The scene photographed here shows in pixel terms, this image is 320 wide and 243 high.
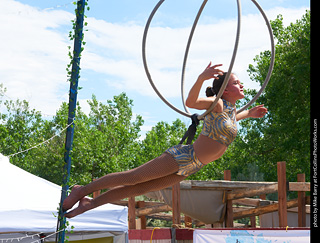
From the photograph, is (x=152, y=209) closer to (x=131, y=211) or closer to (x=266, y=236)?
(x=131, y=211)

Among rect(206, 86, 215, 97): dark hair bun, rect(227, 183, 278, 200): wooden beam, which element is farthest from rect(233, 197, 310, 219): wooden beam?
rect(206, 86, 215, 97): dark hair bun

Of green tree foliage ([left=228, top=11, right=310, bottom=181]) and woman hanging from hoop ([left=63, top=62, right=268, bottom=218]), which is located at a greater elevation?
green tree foliage ([left=228, top=11, right=310, bottom=181])

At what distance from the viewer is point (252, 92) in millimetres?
25094

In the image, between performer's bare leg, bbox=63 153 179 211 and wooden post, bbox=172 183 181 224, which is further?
wooden post, bbox=172 183 181 224

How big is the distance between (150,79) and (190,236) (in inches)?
199

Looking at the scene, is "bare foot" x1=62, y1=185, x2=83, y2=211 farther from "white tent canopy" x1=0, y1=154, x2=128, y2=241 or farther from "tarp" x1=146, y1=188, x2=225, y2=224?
"tarp" x1=146, y1=188, x2=225, y2=224

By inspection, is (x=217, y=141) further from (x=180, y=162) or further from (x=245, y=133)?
(x=245, y=133)

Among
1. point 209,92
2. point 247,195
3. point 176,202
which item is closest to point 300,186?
point 247,195

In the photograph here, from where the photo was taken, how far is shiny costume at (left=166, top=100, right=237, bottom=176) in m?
4.36

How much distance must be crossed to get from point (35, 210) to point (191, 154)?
244cm

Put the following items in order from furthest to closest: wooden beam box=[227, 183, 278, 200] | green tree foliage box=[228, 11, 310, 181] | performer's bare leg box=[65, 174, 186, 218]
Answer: green tree foliage box=[228, 11, 310, 181]
wooden beam box=[227, 183, 278, 200]
performer's bare leg box=[65, 174, 186, 218]

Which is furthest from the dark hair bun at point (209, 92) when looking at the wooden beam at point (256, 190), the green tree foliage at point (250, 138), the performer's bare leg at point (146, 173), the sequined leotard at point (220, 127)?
the green tree foliage at point (250, 138)

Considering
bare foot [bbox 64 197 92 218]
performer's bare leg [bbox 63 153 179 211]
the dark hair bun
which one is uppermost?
the dark hair bun

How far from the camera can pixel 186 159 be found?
435 cm
